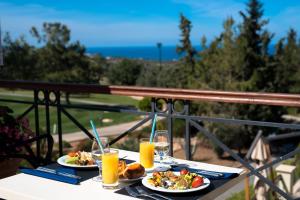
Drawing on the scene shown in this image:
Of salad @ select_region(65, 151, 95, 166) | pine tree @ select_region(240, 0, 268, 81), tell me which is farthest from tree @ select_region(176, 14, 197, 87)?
salad @ select_region(65, 151, 95, 166)

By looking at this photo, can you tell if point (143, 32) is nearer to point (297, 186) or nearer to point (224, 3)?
point (224, 3)

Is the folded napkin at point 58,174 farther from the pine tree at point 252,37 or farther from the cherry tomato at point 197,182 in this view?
the pine tree at point 252,37

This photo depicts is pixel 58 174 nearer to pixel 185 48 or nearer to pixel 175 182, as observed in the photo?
pixel 175 182

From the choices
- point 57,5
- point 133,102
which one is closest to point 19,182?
point 133,102

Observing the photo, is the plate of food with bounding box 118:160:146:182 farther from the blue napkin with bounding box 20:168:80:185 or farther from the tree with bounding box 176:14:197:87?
the tree with bounding box 176:14:197:87

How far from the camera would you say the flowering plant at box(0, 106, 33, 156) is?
9.14 feet

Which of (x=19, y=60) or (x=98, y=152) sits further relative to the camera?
(x=19, y=60)

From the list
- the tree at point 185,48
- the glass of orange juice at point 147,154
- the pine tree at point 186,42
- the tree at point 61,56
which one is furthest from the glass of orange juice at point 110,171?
the tree at point 61,56

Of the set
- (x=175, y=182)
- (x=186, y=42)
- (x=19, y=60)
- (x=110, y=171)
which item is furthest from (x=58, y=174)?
(x=19, y=60)

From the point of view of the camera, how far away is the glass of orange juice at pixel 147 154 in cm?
181

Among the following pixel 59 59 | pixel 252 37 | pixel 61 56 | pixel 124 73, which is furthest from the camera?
pixel 124 73

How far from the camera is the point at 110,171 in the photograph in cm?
157

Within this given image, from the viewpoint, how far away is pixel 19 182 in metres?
1.70

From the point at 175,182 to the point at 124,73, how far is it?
31.5m
